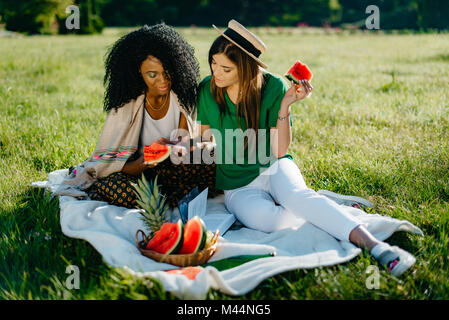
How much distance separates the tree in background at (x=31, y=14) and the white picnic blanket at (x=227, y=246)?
15.2 meters

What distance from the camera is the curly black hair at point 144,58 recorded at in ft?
10.6

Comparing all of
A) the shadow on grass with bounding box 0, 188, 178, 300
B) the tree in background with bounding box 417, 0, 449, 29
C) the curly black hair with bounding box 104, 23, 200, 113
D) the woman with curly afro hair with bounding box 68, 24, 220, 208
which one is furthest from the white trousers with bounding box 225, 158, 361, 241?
the tree in background with bounding box 417, 0, 449, 29

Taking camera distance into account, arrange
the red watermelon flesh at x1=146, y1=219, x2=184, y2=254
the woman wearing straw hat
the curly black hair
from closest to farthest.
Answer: the red watermelon flesh at x1=146, y1=219, x2=184, y2=254 < the woman wearing straw hat < the curly black hair

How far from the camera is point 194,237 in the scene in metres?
2.50

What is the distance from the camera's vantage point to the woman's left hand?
2.91 meters

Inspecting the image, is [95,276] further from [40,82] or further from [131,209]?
[40,82]

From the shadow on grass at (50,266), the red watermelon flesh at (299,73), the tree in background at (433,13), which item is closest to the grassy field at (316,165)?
the shadow on grass at (50,266)

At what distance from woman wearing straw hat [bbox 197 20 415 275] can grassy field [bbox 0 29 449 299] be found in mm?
543

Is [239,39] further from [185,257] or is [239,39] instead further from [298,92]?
[185,257]

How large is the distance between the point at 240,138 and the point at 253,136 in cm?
10

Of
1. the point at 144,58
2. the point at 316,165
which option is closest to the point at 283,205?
the point at 316,165

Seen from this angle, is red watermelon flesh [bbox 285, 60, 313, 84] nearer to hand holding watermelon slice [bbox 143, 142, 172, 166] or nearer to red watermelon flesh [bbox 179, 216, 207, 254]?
hand holding watermelon slice [bbox 143, 142, 172, 166]

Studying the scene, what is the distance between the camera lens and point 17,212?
3176 mm
